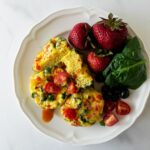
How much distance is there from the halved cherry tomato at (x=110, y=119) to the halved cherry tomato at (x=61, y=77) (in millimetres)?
170

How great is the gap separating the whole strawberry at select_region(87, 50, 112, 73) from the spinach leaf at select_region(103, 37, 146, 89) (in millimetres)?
16

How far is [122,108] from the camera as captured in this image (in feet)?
4.69

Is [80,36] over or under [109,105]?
over

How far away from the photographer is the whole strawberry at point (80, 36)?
1390mm

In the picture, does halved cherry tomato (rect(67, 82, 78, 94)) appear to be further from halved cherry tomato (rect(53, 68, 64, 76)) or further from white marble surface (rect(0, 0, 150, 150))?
white marble surface (rect(0, 0, 150, 150))

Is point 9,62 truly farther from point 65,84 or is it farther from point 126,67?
point 126,67

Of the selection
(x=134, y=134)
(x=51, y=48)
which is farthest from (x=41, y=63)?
(x=134, y=134)

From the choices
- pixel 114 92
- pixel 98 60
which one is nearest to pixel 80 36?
pixel 98 60

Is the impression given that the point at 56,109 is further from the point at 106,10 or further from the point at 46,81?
the point at 106,10

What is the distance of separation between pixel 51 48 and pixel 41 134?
28 cm

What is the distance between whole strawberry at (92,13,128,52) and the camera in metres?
1.37

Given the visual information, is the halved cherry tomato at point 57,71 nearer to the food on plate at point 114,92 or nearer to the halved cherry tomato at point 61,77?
the halved cherry tomato at point 61,77

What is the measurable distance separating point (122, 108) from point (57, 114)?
0.20 m

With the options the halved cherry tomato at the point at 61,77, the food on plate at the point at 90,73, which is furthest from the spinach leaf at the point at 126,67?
the halved cherry tomato at the point at 61,77
